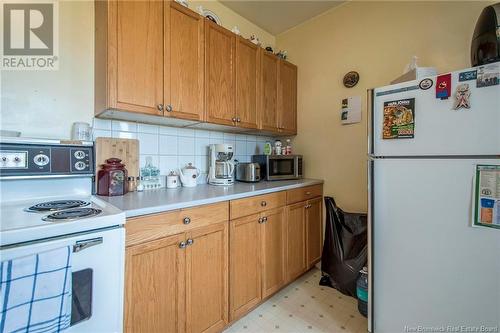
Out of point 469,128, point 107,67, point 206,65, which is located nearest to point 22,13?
point 107,67

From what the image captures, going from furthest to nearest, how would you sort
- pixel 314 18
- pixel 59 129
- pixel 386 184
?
pixel 314 18 < pixel 59 129 < pixel 386 184

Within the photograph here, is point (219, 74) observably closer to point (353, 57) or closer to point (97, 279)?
point (353, 57)

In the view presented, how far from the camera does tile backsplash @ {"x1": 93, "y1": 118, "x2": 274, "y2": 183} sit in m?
1.54

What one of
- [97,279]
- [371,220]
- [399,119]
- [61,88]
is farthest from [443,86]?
[61,88]

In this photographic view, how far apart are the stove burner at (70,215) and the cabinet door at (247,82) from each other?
1.25 metres

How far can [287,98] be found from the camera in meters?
2.34

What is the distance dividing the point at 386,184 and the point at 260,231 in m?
0.87

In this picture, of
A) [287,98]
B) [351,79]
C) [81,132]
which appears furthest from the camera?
[287,98]

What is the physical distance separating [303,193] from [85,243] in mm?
1628

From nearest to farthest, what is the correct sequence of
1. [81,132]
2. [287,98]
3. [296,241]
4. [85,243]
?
[85,243] < [81,132] < [296,241] < [287,98]

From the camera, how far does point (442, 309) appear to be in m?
1.05

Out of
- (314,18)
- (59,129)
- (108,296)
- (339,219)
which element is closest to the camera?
(108,296)

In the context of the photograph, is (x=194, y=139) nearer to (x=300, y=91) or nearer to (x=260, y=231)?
(x=260, y=231)

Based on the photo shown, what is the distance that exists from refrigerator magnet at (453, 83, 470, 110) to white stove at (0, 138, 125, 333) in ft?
5.03
